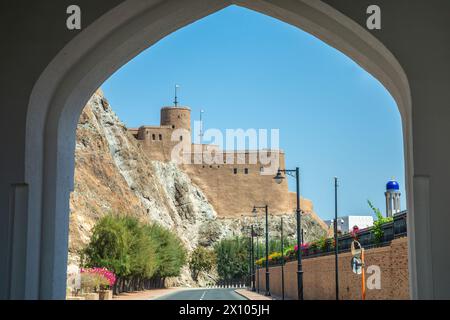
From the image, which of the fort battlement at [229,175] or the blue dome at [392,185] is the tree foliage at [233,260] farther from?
the blue dome at [392,185]

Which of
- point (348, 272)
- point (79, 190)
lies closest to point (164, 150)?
point (79, 190)

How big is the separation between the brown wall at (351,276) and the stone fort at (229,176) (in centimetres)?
5844

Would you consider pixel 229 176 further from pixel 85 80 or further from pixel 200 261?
pixel 85 80

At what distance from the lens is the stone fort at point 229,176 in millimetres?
98625

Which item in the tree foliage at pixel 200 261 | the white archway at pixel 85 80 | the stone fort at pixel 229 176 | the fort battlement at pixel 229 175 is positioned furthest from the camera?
the fort battlement at pixel 229 175

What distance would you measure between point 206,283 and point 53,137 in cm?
8280

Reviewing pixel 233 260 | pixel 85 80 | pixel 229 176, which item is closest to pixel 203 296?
pixel 85 80

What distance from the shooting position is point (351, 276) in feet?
82.5

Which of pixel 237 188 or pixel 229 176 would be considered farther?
pixel 237 188

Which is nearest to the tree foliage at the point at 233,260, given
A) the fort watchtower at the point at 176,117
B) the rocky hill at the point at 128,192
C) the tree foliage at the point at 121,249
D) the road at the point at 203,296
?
→ the rocky hill at the point at 128,192

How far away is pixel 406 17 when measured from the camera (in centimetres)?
670

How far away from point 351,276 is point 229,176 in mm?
74103

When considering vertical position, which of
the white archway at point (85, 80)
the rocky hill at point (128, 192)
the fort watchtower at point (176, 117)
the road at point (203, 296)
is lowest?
the road at point (203, 296)
